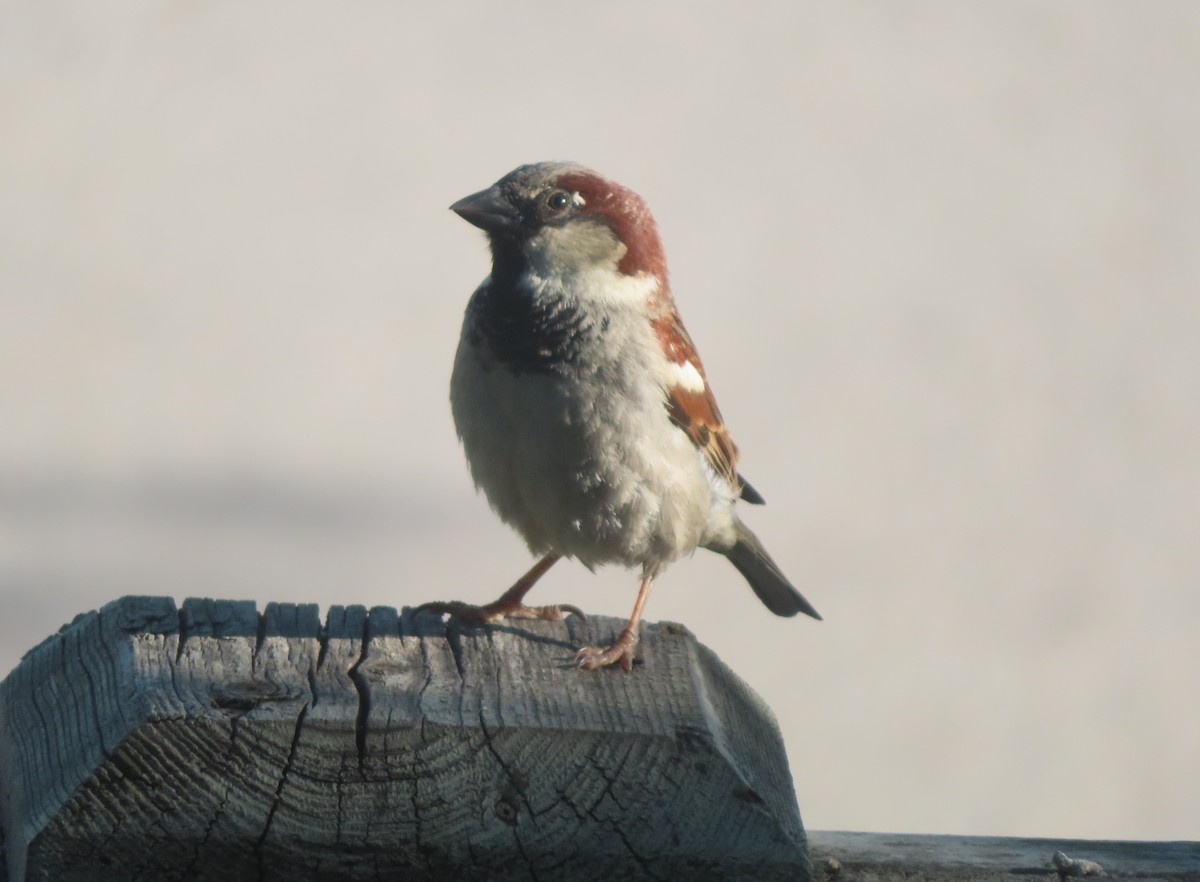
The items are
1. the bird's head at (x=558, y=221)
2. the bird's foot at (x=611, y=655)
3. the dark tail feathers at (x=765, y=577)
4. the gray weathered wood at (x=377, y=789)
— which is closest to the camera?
the gray weathered wood at (x=377, y=789)

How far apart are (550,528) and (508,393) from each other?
264 millimetres

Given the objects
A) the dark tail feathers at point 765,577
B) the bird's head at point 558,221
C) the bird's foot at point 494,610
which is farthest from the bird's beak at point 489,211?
the dark tail feathers at point 765,577

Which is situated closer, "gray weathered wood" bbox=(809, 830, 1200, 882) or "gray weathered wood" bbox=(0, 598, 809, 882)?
"gray weathered wood" bbox=(0, 598, 809, 882)

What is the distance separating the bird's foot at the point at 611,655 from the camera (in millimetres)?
1268

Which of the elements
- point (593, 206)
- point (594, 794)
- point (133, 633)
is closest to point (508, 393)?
point (593, 206)

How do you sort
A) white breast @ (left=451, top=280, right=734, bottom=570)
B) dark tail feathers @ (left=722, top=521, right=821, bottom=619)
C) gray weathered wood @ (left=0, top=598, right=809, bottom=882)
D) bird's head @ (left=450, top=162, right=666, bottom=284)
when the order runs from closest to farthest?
gray weathered wood @ (left=0, top=598, right=809, bottom=882) → white breast @ (left=451, top=280, right=734, bottom=570) → bird's head @ (left=450, top=162, right=666, bottom=284) → dark tail feathers @ (left=722, top=521, right=821, bottom=619)

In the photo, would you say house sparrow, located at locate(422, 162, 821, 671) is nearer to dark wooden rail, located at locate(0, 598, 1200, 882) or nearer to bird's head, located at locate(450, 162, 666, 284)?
bird's head, located at locate(450, 162, 666, 284)

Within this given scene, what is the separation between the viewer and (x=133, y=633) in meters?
1.30

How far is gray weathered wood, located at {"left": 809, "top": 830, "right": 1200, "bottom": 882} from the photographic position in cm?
130

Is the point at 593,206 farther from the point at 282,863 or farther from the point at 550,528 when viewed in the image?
the point at 282,863

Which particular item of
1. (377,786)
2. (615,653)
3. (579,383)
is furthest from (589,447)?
(377,786)

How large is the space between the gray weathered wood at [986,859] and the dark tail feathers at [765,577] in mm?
1740

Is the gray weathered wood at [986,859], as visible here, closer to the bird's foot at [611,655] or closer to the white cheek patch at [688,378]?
the bird's foot at [611,655]

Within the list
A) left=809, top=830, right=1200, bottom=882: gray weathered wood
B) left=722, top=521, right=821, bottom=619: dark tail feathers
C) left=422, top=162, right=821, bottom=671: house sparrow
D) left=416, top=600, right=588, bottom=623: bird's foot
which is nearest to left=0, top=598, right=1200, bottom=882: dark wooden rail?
left=809, top=830, right=1200, bottom=882: gray weathered wood
